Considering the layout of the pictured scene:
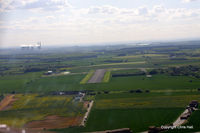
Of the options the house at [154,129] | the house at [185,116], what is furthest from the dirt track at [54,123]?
the house at [185,116]

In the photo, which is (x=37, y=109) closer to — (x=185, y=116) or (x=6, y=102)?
(x=6, y=102)

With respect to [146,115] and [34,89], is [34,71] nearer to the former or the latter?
[34,89]

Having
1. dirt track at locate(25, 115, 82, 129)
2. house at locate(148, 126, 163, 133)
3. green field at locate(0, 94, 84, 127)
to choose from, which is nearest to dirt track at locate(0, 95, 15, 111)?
green field at locate(0, 94, 84, 127)

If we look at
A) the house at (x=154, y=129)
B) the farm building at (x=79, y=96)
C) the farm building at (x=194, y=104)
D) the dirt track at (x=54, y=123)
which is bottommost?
the dirt track at (x=54, y=123)

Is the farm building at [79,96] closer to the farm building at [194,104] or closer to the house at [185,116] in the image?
the house at [185,116]

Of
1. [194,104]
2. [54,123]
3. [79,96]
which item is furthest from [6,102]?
[194,104]
